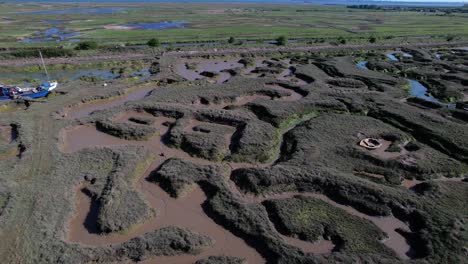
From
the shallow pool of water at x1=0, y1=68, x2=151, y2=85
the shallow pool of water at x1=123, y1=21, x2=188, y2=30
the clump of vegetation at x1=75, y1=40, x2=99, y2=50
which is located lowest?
the shallow pool of water at x1=0, y1=68, x2=151, y2=85

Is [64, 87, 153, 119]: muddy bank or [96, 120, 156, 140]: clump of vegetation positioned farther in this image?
[64, 87, 153, 119]: muddy bank

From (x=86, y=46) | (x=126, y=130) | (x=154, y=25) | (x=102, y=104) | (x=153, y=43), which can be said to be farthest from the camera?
(x=154, y=25)

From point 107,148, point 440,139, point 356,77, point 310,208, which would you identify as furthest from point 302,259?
point 356,77

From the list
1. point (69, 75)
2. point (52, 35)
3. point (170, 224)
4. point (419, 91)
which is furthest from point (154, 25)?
point (170, 224)

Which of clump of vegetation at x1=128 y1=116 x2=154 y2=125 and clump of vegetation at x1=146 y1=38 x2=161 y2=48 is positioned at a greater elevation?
clump of vegetation at x1=146 y1=38 x2=161 y2=48

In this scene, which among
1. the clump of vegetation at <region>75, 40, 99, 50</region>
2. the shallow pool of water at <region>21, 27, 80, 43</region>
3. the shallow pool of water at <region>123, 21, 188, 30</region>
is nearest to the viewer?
the clump of vegetation at <region>75, 40, 99, 50</region>

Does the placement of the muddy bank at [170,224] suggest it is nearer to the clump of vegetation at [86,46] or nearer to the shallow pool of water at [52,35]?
the clump of vegetation at [86,46]

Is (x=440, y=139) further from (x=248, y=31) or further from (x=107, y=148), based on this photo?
(x=248, y=31)

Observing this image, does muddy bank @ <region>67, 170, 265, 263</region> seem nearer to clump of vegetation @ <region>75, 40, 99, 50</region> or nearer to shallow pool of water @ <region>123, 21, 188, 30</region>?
clump of vegetation @ <region>75, 40, 99, 50</region>

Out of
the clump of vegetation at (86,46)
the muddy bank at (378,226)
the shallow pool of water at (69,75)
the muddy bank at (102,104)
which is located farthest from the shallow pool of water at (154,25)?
the muddy bank at (378,226)

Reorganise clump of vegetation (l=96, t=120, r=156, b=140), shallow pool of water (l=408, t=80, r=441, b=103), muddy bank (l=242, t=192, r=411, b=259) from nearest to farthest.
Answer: muddy bank (l=242, t=192, r=411, b=259) → clump of vegetation (l=96, t=120, r=156, b=140) → shallow pool of water (l=408, t=80, r=441, b=103)

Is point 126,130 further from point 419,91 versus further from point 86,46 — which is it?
point 86,46

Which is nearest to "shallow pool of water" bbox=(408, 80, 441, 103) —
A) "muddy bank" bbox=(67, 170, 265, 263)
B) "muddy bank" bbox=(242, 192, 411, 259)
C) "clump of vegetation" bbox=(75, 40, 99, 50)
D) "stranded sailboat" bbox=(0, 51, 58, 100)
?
"muddy bank" bbox=(242, 192, 411, 259)
